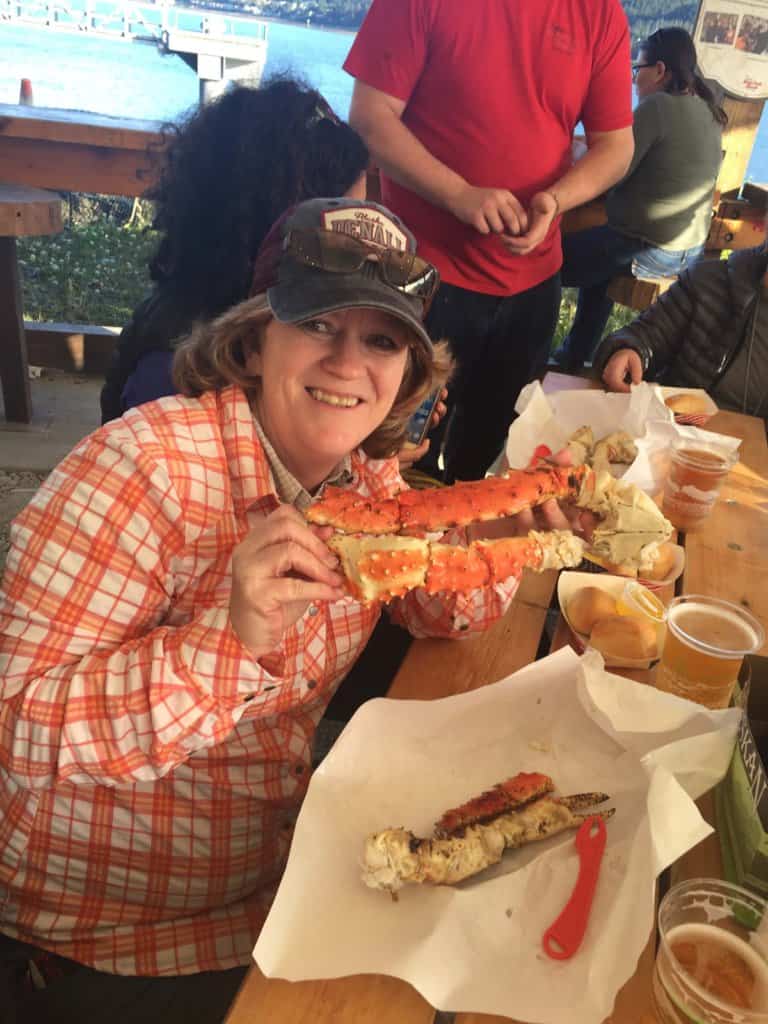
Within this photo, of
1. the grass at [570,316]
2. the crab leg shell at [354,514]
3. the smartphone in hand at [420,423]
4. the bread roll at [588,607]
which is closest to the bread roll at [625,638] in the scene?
the bread roll at [588,607]

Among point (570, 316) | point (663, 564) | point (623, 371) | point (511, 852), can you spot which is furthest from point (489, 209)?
point (570, 316)

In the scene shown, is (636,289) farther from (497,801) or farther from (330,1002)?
(330,1002)

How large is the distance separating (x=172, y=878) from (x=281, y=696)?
295mm

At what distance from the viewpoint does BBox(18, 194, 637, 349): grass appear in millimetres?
4930

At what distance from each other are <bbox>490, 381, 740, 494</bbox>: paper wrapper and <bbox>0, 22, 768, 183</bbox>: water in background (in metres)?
1.88

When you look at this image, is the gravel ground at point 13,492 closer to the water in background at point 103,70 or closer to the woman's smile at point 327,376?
the water in background at point 103,70

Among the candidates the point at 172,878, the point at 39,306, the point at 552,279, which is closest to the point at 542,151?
the point at 552,279

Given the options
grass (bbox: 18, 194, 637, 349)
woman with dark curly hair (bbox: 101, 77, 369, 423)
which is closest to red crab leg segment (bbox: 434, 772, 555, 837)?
woman with dark curly hair (bbox: 101, 77, 369, 423)

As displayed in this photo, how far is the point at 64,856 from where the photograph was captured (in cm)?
114

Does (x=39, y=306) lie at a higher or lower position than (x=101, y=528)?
lower

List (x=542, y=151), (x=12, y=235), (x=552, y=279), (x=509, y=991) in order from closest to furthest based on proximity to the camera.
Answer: (x=509, y=991) → (x=542, y=151) → (x=552, y=279) → (x=12, y=235)

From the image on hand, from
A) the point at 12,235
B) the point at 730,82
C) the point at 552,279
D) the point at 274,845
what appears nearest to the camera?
the point at 274,845

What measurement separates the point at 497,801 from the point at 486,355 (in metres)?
2.18

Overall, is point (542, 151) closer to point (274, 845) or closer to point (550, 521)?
point (550, 521)
